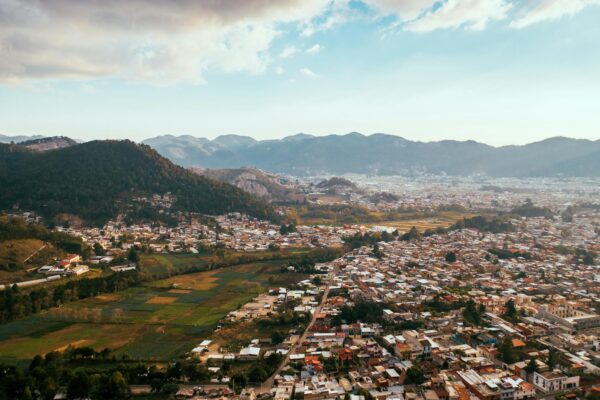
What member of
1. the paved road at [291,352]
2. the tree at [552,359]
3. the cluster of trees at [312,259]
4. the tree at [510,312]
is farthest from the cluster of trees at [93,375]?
the cluster of trees at [312,259]

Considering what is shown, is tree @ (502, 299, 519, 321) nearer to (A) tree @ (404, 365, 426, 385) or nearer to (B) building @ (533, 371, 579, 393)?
(B) building @ (533, 371, 579, 393)

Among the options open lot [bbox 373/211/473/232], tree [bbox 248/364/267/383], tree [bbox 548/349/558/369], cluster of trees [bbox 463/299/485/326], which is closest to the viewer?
tree [bbox 248/364/267/383]

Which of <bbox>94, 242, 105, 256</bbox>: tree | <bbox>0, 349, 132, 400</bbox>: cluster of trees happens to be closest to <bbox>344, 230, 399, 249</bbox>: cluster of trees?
<bbox>94, 242, 105, 256</bbox>: tree

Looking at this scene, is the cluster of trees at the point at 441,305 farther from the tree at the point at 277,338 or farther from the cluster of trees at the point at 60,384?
the cluster of trees at the point at 60,384

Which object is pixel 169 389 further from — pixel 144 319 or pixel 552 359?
pixel 552 359

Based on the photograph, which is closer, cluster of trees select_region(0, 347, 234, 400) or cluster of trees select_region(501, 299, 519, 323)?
cluster of trees select_region(0, 347, 234, 400)

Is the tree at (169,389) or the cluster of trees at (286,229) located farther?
the cluster of trees at (286,229)
